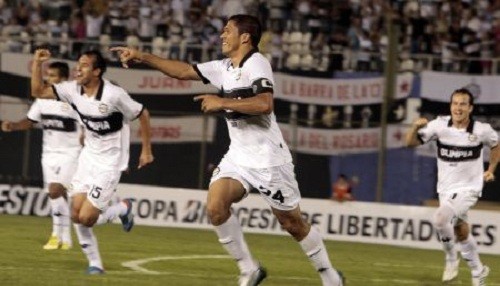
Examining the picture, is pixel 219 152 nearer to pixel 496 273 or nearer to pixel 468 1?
pixel 468 1

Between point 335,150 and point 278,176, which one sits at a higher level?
point 278,176

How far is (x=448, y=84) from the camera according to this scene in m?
26.4

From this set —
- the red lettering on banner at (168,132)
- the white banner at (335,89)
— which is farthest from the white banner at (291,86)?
the red lettering on banner at (168,132)

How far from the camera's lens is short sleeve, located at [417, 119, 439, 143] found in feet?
52.1

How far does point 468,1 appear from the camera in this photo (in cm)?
3075

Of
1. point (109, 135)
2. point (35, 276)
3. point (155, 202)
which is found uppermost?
point (109, 135)

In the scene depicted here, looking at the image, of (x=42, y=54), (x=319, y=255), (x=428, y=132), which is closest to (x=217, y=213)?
(x=319, y=255)

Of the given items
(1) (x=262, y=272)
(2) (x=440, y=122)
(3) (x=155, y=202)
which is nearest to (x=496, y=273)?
(2) (x=440, y=122)

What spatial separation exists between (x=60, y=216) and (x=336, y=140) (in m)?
9.09

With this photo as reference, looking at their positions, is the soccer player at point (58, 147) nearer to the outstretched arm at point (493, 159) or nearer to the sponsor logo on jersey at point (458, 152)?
the sponsor logo on jersey at point (458, 152)

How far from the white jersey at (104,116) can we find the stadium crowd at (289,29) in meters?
12.3

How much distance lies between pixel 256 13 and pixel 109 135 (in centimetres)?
1524

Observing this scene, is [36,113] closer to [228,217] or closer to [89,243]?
[89,243]

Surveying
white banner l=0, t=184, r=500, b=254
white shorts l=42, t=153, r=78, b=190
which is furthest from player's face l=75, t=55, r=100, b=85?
white banner l=0, t=184, r=500, b=254
